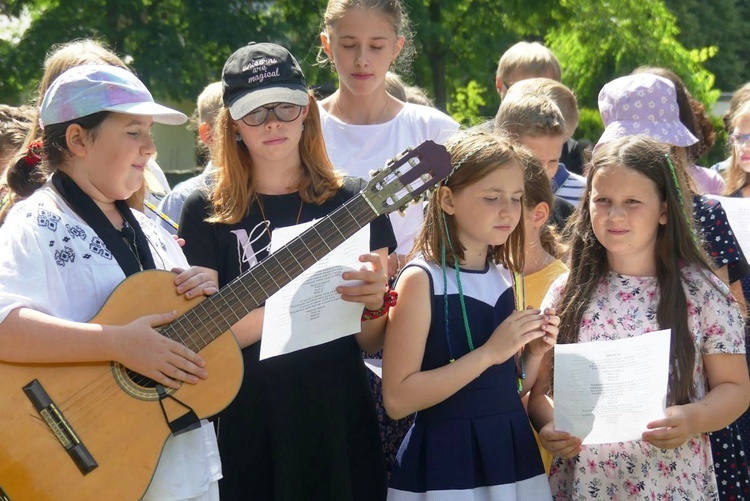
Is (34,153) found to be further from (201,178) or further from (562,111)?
(562,111)

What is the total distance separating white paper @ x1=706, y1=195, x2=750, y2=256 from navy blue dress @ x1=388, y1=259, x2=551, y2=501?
1.09 metres

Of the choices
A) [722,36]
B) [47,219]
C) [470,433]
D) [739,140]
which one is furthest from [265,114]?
[722,36]

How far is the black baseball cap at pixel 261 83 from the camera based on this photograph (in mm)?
3334

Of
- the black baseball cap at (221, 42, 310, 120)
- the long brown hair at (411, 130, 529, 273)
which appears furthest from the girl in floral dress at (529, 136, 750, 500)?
the black baseball cap at (221, 42, 310, 120)

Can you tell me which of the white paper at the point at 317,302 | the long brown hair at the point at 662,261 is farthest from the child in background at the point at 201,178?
the long brown hair at the point at 662,261

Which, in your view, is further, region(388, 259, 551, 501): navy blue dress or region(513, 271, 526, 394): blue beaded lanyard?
region(513, 271, 526, 394): blue beaded lanyard

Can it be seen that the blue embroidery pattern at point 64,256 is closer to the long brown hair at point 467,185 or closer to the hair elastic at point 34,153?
the hair elastic at point 34,153

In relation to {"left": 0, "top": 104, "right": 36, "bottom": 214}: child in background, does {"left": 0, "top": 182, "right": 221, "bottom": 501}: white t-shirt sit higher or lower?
lower

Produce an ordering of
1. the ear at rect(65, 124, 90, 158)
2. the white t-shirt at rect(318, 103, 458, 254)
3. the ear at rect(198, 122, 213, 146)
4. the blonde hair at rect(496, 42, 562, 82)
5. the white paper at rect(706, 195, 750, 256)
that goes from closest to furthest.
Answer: the ear at rect(65, 124, 90, 158) < the white paper at rect(706, 195, 750, 256) < the white t-shirt at rect(318, 103, 458, 254) < the ear at rect(198, 122, 213, 146) < the blonde hair at rect(496, 42, 562, 82)

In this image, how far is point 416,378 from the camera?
123 inches

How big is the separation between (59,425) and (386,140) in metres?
1.98

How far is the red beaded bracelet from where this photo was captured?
318 cm

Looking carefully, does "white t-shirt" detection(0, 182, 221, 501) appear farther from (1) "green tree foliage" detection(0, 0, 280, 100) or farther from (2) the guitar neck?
(1) "green tree foliage" detection(0, 0, 280, 100)

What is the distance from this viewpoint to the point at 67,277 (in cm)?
283
